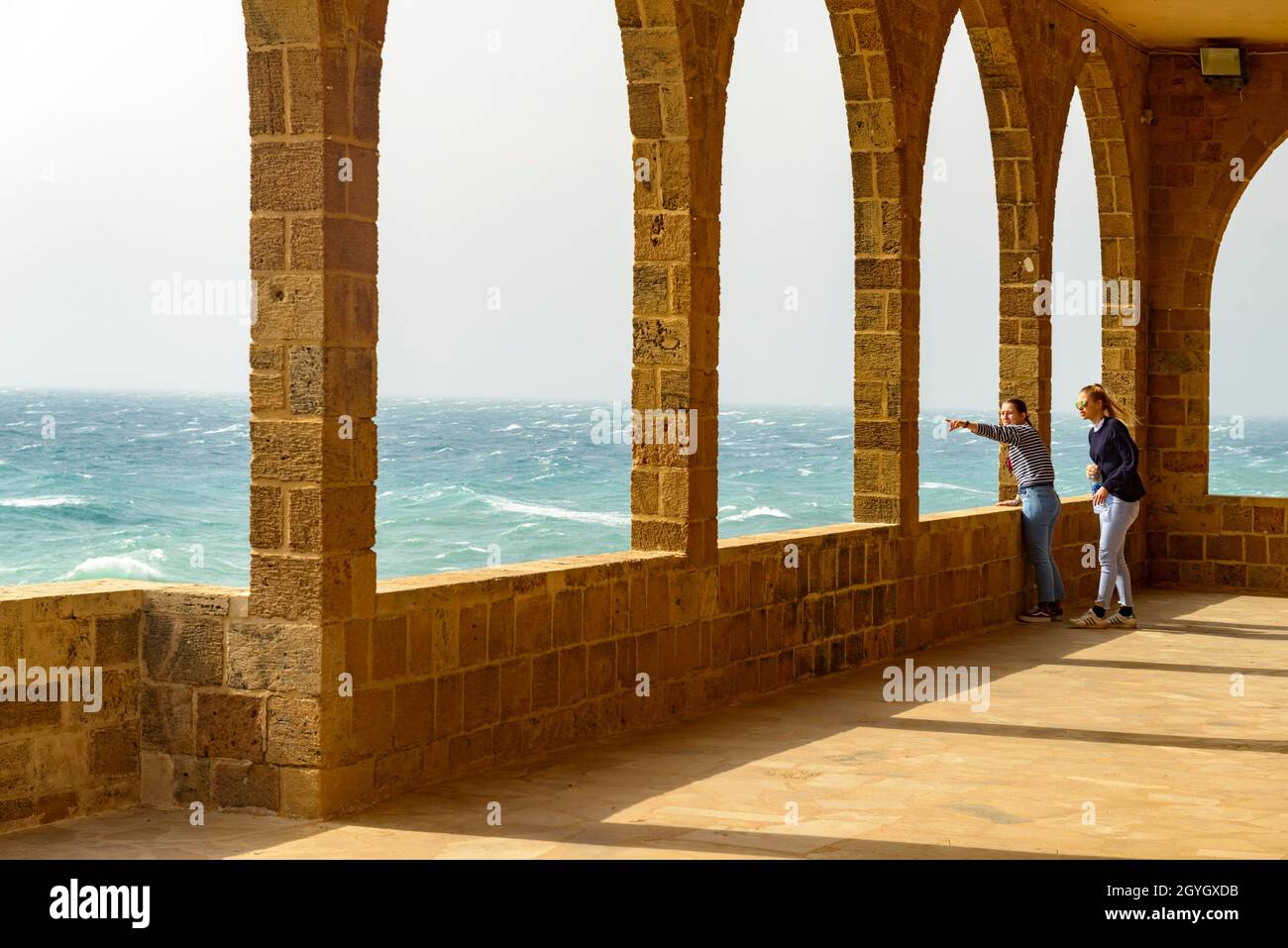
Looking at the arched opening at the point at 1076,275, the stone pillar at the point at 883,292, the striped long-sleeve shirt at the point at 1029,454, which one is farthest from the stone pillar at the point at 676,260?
the arched opening at the point at 1076,275

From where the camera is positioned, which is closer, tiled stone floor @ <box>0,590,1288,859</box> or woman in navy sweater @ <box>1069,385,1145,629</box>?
tiled stone floor @ <box>0,590,1288,859</box>

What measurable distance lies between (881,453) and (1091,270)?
142ft

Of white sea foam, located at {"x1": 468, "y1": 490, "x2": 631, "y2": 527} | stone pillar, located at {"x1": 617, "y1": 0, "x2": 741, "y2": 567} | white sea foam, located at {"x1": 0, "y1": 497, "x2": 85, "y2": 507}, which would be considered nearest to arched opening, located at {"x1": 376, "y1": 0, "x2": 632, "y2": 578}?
white sea foam, located at {"x1": 468, "y1": 490, "x2": 631, "y2": 527}

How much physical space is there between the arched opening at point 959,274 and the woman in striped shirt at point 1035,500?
113 ft

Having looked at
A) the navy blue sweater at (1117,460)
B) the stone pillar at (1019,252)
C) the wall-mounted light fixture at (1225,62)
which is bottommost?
the navy blue sweater at (1117,460)

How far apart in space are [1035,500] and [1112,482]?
65 centimetres

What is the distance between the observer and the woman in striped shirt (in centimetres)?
955

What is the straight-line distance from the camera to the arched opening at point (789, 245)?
43.8 meters

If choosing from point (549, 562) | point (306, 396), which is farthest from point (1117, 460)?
point (306, 396)

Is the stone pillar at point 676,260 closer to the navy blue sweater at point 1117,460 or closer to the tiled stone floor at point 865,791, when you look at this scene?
the tiled stone floor at point 865,791

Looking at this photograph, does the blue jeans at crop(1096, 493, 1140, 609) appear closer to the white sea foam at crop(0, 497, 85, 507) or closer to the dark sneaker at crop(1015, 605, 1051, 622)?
the dark sneaker at crop(1015, 605, 1051, 622)

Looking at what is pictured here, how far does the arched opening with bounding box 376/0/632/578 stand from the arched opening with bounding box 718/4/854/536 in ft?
11.1

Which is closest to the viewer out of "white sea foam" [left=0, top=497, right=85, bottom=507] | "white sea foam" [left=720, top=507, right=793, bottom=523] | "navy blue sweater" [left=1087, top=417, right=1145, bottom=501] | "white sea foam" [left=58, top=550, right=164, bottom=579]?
"navy blue sweater" [left=1087, top=417, right=1145, bottom=501]

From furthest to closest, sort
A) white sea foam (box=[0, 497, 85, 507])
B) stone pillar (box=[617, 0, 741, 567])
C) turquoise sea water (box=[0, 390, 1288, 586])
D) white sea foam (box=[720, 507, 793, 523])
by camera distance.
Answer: white sea foam (box=[720, 507, 793, 523]) < white sea foam (box=[0, 497, 85, 507]) < turquoise sea water (box=[0, 390, 1288, 586]) < stone pillar (box=[617, 0, 741, 567])
